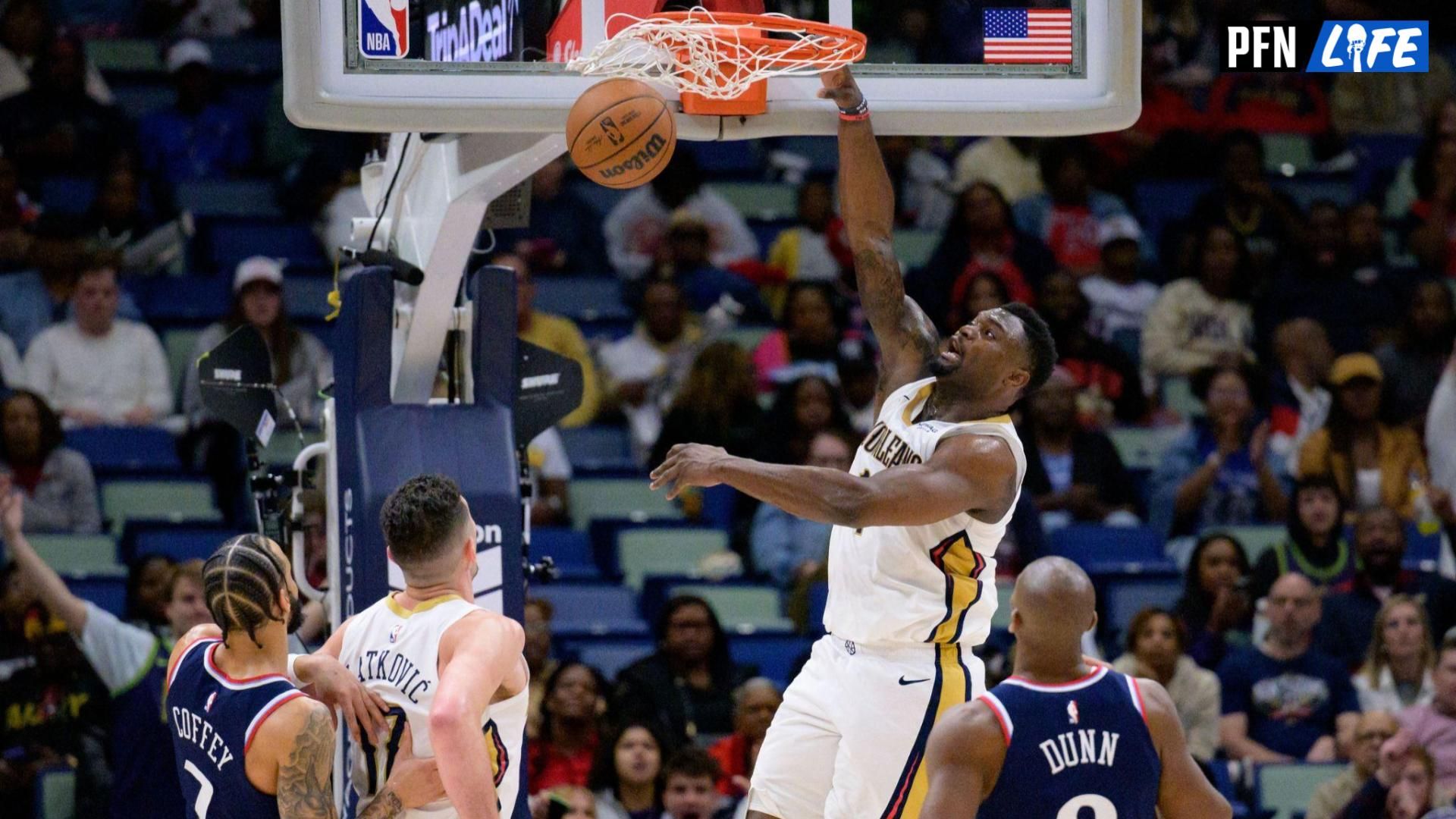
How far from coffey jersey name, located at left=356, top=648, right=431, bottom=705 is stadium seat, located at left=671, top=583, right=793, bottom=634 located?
4.42 m

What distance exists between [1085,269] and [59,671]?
6353 mm

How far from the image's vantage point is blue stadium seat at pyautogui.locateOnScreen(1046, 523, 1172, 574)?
993 centimetres

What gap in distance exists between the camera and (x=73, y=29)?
12.8m

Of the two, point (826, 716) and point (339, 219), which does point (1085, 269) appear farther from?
point (826, 716)

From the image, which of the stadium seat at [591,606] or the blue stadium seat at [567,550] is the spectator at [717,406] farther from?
the stadium seat at [591,606]

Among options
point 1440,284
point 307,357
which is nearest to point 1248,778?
point 1440,284

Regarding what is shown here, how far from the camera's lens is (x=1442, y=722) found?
8.70m

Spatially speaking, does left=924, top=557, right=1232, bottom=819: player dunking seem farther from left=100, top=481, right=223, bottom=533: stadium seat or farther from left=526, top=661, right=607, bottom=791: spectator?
left=100, top=481, right=223, bottom=533: stadium seat

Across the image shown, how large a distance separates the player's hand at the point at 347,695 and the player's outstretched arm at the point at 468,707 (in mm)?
251

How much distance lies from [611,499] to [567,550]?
1.93 feet

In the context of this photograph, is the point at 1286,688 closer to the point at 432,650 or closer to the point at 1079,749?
the point at 1079,749

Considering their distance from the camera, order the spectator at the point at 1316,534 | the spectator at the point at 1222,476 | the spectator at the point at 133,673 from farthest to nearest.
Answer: the spectator at the point at 1222,476, the spectator at the point at 1316,534, the spectator at the point at 133,673

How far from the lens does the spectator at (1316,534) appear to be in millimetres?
10000

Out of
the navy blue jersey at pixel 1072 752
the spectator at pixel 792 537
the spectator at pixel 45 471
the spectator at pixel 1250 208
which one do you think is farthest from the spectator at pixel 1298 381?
the navy blue jersey at pixel 1072 752
